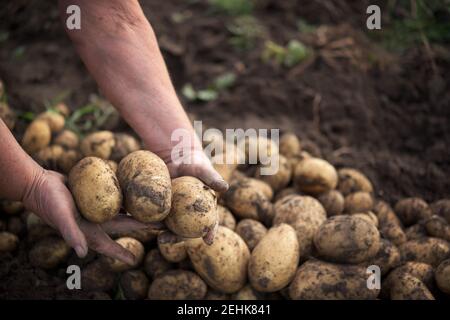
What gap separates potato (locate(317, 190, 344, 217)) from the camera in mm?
2500

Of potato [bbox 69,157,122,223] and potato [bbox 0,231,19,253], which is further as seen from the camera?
potato [bbox 0,231,19,253]

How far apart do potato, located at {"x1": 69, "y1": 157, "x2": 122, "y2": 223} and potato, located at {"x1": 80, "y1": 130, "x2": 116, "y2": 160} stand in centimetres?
90

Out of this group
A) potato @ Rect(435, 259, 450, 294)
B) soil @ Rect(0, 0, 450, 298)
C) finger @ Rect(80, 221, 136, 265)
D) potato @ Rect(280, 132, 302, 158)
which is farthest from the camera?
soil @ Rect(0, 0, 450, 298)

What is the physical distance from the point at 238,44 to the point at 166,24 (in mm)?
742

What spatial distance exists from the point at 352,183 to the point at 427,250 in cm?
63

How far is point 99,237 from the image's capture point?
187cm

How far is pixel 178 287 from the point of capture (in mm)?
2059

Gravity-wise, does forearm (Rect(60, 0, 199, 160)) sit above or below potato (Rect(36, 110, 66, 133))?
above

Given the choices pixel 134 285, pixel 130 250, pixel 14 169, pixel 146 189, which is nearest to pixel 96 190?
pixel 146 189

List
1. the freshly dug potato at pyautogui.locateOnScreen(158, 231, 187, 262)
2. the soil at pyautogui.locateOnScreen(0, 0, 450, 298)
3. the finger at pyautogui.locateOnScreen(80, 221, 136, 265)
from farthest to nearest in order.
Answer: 1. the soil at pyautogui.locateOnScreen(0, 0, 450, 298)
2. the freshly dug potato at pyautogui.locateOnScreen(158, 231, 187, 262)
3. the finger at pyautogui.locateOnScreen(80, 221, 136, 265)

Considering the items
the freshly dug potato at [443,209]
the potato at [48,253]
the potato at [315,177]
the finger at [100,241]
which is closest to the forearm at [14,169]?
the finger at [100,241]

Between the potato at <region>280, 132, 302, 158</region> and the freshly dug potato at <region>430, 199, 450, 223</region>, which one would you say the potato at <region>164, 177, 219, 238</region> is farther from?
the freshly dug potato at <region>430, 199, 450, 223</region>

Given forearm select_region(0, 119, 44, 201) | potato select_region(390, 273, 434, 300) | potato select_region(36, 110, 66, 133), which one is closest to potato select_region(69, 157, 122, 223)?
forearm select_region(0, 119, 44, 201)

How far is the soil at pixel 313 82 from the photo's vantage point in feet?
10.6
